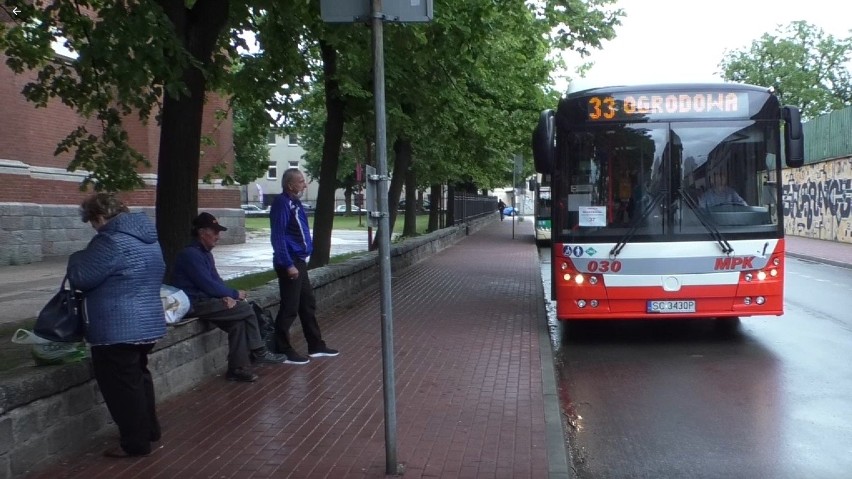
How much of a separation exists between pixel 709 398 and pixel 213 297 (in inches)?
175

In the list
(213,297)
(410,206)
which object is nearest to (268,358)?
(213,297)

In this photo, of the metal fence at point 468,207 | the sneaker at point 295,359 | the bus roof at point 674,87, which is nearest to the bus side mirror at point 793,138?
the bus roof at point 674,87

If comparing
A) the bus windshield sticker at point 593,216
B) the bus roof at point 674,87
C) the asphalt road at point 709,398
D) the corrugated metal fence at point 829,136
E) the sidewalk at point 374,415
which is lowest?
the asphalt road at point 709,398

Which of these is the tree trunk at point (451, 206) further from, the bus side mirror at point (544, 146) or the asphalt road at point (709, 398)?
the bus side mirror at point (544, 146)

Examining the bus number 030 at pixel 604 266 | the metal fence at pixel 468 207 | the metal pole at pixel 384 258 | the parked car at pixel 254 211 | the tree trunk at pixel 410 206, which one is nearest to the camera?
the metal pole at pixel 384 258

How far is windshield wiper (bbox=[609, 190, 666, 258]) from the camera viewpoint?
32.2 ft

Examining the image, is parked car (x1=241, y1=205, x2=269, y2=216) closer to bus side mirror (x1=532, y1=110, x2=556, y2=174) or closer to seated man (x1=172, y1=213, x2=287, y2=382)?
bus side mirror (x1=532, y1=110, x2=556, y2=174)

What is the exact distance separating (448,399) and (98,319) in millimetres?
3113

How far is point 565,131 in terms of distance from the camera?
10.1 metres

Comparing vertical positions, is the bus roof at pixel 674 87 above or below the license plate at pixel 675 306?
above

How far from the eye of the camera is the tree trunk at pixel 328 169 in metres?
15.0

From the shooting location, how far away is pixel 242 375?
770 cm

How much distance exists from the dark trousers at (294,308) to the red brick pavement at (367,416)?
13.0 inches

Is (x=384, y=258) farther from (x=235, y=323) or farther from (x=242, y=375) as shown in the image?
(x=242, y=375)
